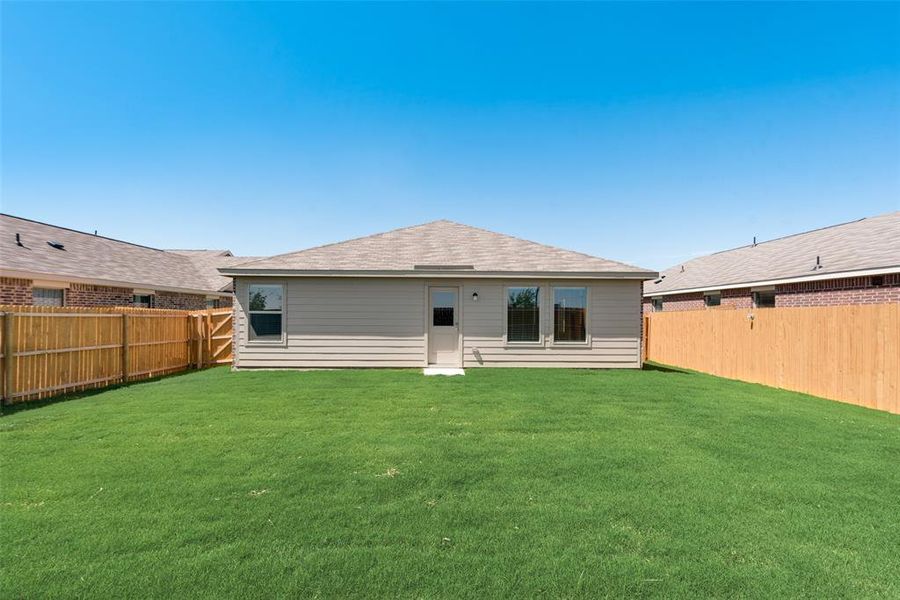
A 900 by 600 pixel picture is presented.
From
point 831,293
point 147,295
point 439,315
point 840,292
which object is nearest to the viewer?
point 840,292

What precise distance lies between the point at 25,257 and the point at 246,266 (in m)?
7.82

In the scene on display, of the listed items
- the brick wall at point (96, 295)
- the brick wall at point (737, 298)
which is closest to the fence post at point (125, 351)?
the brick wall at point (96, 295)

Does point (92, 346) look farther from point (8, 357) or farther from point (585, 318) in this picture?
point (585, 318)

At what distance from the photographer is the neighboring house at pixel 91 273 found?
1195 cm

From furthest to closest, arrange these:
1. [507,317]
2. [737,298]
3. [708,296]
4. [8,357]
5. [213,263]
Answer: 1. [213,263]
2. [708,296]
3. [737,298]
4. [507,317]
5. [8,357]

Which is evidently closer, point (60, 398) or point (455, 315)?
point (60, 398)

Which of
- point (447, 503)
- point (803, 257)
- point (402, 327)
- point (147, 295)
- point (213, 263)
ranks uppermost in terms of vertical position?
point (213, 263)

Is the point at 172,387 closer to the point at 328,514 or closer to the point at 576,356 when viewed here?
the point at 328,514

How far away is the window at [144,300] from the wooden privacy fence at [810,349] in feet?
68.3

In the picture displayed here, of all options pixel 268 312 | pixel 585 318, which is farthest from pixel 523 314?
pixel 268 312

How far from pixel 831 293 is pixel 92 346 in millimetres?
19171

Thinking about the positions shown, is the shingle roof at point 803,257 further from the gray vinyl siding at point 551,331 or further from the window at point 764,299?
the gray vinyl siding at point 551,331

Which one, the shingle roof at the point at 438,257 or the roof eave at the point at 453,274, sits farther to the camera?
the shingle roof at the point at 438,257

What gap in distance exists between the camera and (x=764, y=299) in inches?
556
